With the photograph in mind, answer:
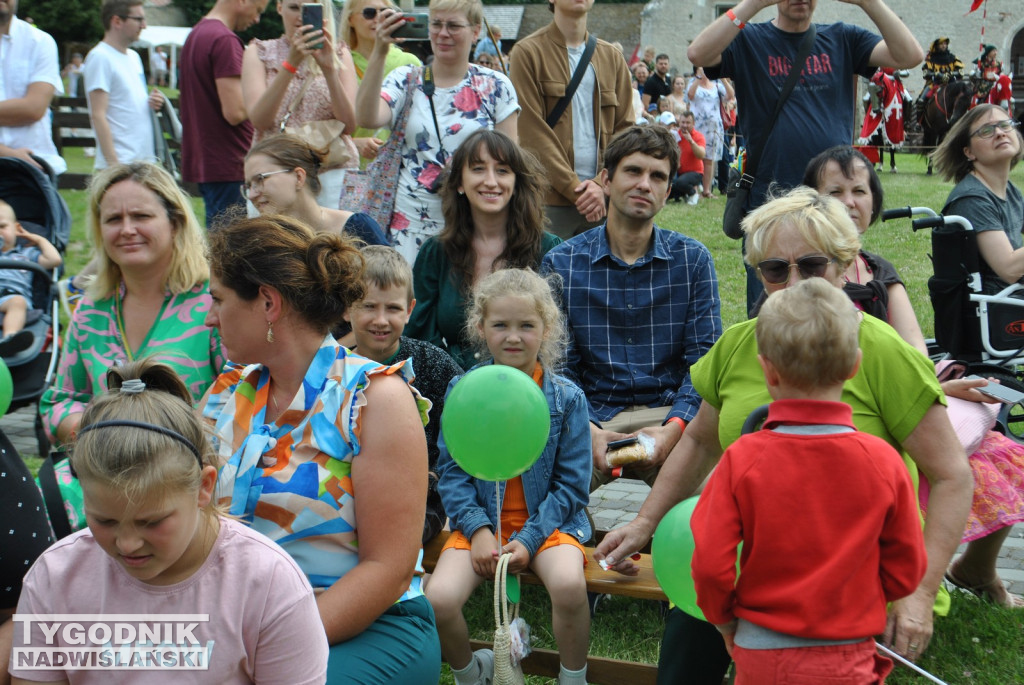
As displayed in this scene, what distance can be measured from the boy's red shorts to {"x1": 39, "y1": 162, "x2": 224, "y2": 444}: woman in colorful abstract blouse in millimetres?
1999

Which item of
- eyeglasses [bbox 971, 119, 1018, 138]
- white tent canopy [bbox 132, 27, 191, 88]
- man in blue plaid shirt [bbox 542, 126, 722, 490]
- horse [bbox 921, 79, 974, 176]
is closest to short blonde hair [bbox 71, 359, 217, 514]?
man in blue plaid shirt [bbox 542, 126, 722, 490]

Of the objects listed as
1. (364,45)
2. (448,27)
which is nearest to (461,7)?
(448,27)

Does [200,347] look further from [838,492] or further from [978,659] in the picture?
[978,659]

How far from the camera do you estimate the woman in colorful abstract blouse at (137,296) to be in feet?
10.6

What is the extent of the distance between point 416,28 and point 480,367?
2.96 metres

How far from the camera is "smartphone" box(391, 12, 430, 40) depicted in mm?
4941

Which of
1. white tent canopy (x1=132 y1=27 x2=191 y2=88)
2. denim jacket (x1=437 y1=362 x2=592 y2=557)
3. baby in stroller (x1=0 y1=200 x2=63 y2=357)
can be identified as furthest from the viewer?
white tent canopy (x1=132 y1=27 x2=191 y2=88)

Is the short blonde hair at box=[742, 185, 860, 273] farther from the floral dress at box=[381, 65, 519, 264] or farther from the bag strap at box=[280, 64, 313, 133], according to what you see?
the bag strap at box=[280, 64, 313, 133]

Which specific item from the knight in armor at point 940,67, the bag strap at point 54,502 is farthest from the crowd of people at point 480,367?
the knight in armor at point 940,67

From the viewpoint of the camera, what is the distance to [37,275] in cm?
520

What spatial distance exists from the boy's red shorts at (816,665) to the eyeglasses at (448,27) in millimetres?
3308

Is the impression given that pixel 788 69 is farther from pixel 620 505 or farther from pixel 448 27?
pixel 620 505

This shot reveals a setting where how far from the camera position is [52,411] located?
10.6 ft

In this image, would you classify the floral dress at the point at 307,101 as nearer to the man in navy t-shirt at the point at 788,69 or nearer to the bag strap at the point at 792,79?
the man in navy t-shirt at the point at 788,69
